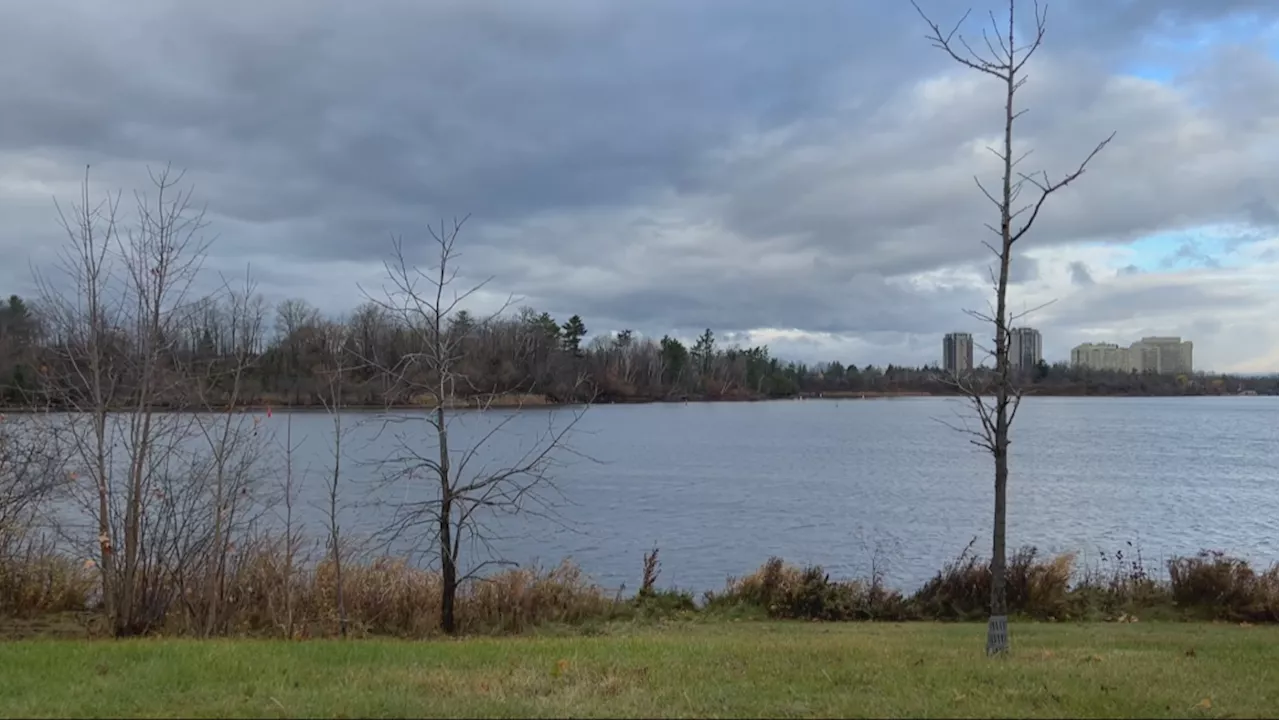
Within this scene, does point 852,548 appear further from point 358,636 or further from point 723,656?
point 723,656

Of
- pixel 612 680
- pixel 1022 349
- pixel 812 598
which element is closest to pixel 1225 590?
pixel 812 598

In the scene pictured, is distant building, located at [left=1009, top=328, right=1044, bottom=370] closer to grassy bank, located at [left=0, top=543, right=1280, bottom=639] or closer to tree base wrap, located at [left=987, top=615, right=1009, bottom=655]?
tree base wrap, located at [left=987, top=615, right=1009, bottom=655]

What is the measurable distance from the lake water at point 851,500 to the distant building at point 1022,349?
98 cm

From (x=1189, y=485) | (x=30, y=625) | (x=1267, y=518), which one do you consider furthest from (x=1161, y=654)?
(x=1189, y=485)

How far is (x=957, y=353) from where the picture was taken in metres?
10.0

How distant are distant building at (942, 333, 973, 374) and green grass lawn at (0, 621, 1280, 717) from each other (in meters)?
2.56

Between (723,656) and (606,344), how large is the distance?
12969cm

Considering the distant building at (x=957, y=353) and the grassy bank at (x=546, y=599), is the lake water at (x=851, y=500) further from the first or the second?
the grassy bank at (x=546, y=599)

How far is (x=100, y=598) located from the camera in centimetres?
1320

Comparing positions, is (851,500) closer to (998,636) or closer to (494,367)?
(494,367)

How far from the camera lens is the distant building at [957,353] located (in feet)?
30.3

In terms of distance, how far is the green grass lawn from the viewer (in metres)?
5.62

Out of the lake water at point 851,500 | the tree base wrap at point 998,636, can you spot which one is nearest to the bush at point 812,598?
the lake water at point 851,500

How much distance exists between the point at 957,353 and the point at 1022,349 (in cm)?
76
